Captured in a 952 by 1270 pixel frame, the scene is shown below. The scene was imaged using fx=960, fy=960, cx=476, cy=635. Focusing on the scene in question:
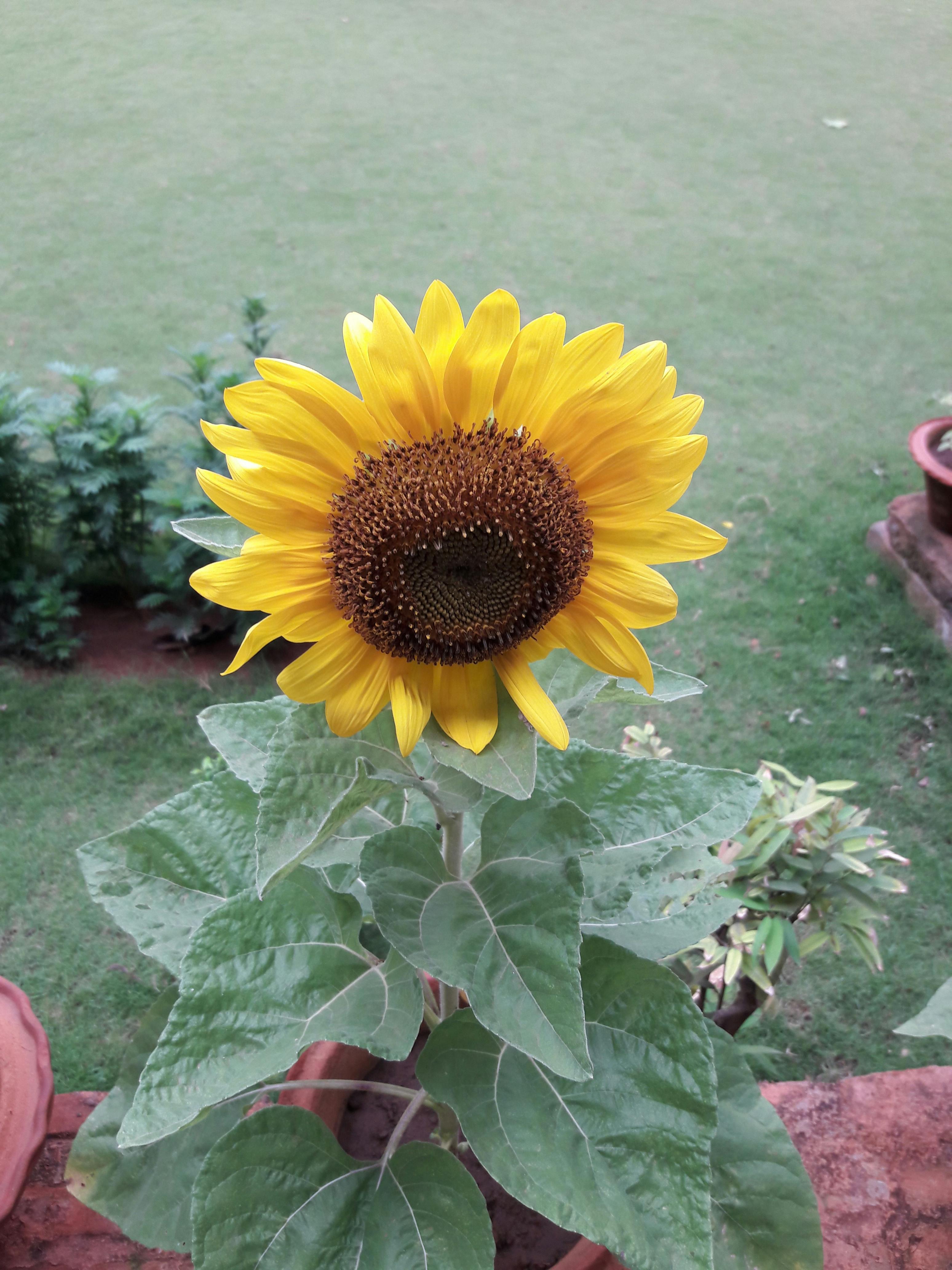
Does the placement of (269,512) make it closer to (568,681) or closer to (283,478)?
(283,478)

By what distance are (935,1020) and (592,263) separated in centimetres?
405

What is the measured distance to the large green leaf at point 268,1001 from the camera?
82cm

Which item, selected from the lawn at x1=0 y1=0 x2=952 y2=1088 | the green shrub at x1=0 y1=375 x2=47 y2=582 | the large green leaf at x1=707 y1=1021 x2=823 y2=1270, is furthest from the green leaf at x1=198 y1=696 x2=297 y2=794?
the green shrub at x1=0 y1=375 x2=47 y2=582

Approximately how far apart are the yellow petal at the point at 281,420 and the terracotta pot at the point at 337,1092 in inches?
28.6

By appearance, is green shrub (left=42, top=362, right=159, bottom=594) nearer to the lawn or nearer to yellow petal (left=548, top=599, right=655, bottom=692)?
the lawn

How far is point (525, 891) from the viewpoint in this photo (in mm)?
883

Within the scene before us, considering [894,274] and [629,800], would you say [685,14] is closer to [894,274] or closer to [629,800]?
[894,274]

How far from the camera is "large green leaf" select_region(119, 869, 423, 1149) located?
823 mm

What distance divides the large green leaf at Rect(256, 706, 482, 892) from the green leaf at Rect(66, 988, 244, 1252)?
0.49 meters

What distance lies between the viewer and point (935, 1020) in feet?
4.15

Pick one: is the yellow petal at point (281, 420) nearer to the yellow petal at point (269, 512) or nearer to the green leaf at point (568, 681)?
the yellow petal at point (269, 512)

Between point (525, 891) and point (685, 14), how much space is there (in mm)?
8086

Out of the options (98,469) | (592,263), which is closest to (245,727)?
(98,469)

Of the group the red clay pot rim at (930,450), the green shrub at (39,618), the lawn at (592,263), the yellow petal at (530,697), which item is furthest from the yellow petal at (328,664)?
the red clay pot rim at (930,450)
